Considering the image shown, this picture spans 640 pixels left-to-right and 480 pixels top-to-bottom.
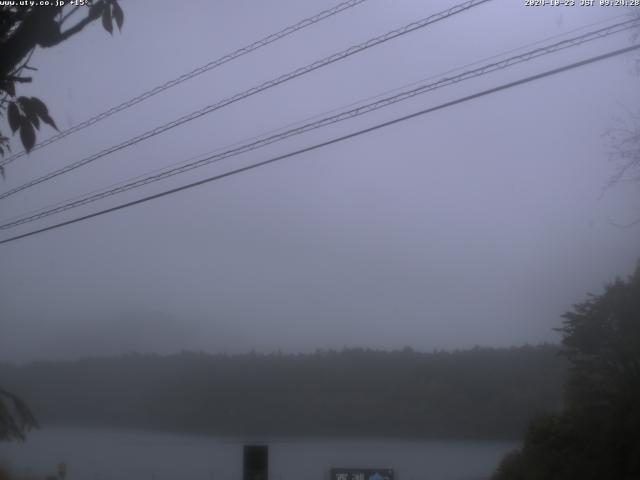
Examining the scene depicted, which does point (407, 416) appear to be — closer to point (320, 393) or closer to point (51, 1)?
point (320, 393)

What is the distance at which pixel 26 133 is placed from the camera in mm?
4016

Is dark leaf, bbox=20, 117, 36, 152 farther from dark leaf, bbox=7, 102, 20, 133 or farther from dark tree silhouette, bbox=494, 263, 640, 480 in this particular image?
dark tree silhouette, bbox=494, 263, 640, 480

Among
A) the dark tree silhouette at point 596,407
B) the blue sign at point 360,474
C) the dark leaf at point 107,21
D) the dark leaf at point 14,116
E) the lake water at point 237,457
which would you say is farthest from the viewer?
the lake water at point 237,457

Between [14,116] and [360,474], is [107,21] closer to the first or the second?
[14,116]

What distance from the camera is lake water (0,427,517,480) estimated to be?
20969 mm

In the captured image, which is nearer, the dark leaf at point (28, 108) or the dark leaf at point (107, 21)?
the dark leaf at point (28, 108)

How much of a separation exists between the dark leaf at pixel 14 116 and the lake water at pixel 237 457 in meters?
15.9

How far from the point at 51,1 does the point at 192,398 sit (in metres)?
28.8

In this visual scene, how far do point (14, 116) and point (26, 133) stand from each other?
11cm

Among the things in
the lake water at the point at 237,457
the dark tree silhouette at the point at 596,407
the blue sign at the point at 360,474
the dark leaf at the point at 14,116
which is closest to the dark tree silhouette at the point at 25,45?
the dark leaf at the point at 14,116

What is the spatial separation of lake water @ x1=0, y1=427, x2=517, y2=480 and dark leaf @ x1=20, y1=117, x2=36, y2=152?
51.9ft

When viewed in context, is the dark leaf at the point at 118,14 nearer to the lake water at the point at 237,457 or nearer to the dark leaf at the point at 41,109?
the dark leaf at the point at 41,109

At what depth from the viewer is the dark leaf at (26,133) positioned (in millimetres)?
4008

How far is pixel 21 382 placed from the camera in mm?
30188
